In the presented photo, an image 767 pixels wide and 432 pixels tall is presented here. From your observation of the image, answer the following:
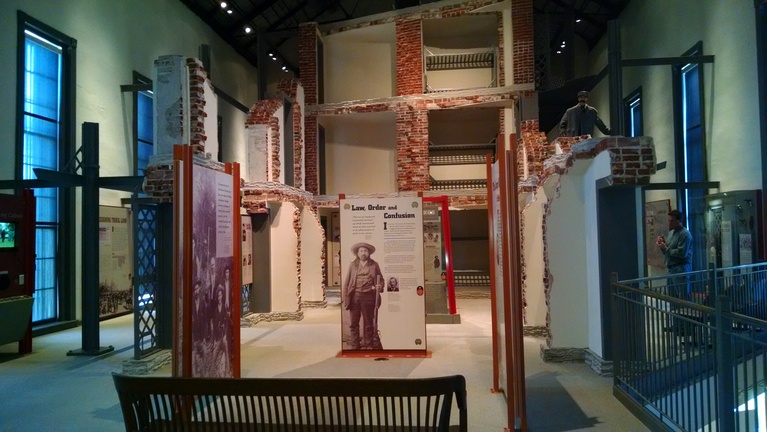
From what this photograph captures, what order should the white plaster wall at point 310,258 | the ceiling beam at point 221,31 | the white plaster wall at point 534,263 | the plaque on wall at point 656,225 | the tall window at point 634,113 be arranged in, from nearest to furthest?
the white plaster wall at point 534,263 < the plaque on wall at point 656,225 < the white plaster wall at point 310,258 < the tall window at point 634,113 < the ceiling beam at point 221,31

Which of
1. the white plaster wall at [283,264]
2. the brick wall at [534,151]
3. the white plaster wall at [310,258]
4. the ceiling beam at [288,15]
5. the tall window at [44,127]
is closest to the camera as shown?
the tall window at [44,127]

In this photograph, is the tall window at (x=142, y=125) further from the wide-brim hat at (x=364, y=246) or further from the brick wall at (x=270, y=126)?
the wide-brim hat at (x=364, y=246)

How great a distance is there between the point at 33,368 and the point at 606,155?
8.06 metres

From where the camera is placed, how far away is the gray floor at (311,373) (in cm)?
470

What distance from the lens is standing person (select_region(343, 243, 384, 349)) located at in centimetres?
707

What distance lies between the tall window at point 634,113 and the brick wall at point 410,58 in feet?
20.5

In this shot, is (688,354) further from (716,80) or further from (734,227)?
(716,80)

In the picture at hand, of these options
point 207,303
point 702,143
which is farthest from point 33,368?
point 702,143

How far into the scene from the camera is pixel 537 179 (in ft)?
28.3

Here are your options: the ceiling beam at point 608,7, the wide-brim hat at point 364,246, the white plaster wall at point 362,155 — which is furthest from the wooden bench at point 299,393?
the ceiling beam at point 608,7

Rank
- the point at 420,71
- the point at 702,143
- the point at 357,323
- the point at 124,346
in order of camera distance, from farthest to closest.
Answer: the point at 420,71 < the point at 702,143 < the point at 124,346 < the point at 357,323

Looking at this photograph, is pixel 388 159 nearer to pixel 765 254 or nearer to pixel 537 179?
pixel 537 179

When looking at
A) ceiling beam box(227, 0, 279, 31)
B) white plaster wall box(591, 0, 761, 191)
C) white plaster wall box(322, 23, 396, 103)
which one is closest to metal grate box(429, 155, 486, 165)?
white plaster wall box(322, 23, 396, 103)

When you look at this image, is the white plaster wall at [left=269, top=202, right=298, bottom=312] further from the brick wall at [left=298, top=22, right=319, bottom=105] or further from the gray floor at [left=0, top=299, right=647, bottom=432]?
the brick wall at [left=298, top=22, right=319, bottom=105]
